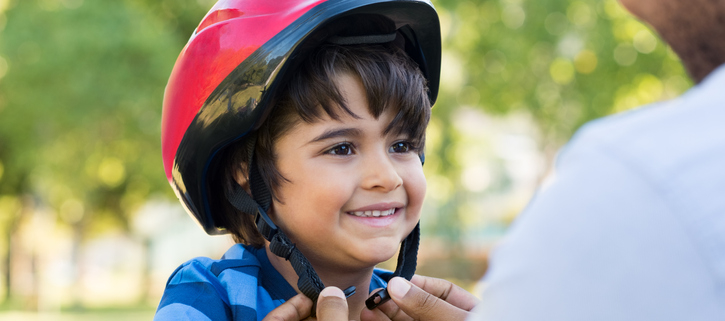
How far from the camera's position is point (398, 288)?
2.10 m

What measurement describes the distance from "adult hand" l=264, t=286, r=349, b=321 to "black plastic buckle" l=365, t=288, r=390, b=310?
0.16m

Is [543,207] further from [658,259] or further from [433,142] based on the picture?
[433,142]

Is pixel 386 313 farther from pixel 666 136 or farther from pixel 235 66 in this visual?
pixel 666 136

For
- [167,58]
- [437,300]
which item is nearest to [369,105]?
[437,300]

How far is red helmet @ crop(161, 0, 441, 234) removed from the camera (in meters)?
2.32

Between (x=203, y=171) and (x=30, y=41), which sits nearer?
(x=203, y=171)

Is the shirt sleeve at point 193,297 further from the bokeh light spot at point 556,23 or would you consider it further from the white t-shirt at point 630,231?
the bokeh light spot at point 556,23

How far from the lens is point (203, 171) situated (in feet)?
8.30

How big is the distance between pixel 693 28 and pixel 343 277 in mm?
1614

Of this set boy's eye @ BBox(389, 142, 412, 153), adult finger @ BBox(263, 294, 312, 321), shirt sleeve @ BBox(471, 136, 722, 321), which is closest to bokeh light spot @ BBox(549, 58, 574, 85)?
boy's eye @ BBox(389, 142, 412, 153)

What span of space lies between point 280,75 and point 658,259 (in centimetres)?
163

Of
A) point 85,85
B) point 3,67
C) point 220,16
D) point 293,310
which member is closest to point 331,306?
point 293,310

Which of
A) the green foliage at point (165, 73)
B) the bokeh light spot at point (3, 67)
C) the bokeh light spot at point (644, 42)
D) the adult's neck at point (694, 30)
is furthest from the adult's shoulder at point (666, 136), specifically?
the bokeh light spot at point (3, 67)

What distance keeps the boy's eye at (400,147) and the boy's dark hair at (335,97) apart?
0.04 m
